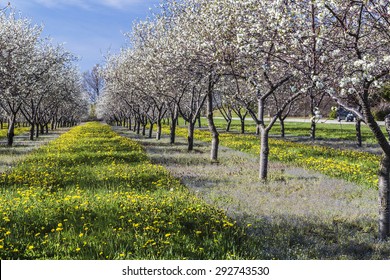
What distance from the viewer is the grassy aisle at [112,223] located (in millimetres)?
8289

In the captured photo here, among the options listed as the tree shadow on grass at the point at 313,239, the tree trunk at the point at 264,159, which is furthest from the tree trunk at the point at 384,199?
the tree trunk at the point at 264,159

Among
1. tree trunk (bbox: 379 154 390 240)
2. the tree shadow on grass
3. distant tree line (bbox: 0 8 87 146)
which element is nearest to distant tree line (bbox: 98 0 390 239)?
tree trunk (bbox: 379 154 390 240)

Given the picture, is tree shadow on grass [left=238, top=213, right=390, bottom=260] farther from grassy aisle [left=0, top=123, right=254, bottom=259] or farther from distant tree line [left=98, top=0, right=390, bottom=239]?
distant tree line [left=98, top=0, right=390, bottom=239]

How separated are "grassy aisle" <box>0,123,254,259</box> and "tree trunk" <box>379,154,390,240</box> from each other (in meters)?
3.48

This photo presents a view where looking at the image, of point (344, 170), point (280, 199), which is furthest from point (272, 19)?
point (344, 170)

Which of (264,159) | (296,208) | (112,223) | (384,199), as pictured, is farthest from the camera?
(264,159)

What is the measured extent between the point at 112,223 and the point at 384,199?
22.0 feet

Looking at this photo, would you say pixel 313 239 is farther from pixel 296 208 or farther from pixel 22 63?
pixel 22 63

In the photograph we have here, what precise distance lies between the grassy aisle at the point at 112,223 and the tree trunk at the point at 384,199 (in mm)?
3480

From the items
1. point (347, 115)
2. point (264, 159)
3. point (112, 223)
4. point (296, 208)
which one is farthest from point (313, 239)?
point (347, 115)

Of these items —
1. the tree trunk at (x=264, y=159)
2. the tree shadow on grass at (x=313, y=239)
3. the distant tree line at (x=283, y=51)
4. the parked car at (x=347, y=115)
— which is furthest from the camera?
the tree trunk at (x=264, y=159)

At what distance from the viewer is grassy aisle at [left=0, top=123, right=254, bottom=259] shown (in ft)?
27.2

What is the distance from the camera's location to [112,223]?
10.2m

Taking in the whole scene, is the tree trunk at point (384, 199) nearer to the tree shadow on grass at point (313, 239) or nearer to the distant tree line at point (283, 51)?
the distant tree line at point (283, 51)
